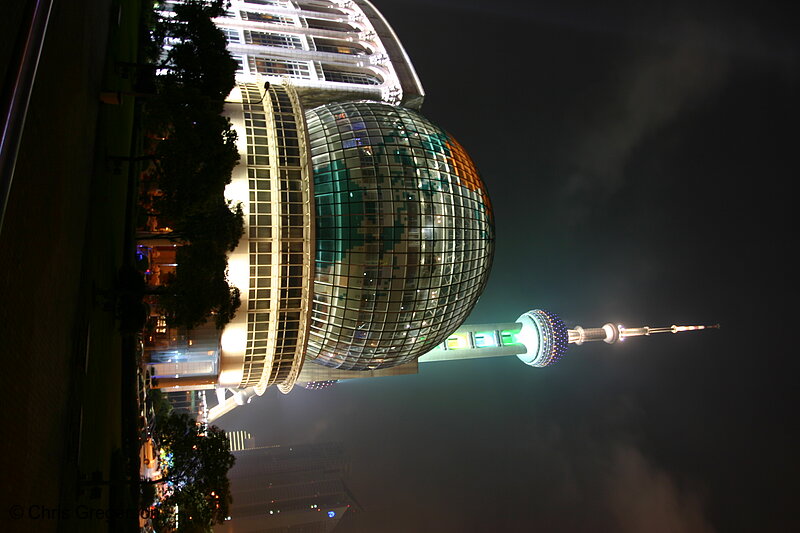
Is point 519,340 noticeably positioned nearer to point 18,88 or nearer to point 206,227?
point 206,227

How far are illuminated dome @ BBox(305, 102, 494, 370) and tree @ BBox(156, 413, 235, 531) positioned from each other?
14649mm

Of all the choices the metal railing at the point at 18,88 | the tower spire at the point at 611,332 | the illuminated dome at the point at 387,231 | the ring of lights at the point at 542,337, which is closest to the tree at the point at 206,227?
the illuminated dome at the point at 387,231

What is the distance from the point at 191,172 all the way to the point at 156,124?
3.56 meters

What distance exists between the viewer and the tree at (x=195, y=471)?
23297 mm

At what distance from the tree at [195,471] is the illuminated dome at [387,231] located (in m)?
14.6

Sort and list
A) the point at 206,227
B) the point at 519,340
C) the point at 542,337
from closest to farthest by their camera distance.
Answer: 1. the point at 206,227
2. the point at 542,337
3. the point at 519,340

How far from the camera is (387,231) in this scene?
3472 cm

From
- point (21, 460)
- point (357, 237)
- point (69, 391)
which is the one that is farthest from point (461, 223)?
point (21, 460)

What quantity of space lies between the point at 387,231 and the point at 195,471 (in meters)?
20.1

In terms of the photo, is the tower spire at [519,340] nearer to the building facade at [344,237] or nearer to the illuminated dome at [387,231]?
the building facade at [344,237]

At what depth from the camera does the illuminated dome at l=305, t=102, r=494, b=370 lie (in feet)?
115

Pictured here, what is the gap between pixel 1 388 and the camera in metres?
9.80

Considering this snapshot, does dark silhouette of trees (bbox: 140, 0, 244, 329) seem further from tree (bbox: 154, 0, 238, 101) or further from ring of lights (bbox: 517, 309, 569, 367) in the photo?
ring of lights (bbox: 517, 309, 569, 367)

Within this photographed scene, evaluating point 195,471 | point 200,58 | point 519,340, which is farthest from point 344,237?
point 519,340
